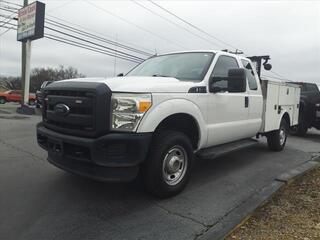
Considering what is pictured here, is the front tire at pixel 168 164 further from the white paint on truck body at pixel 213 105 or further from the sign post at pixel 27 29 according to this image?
the sign post at pixel 27 29

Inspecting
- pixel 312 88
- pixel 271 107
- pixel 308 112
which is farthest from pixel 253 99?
pixel 312 88

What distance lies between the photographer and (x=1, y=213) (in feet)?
12.7

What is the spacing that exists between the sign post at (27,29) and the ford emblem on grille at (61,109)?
19.2 metres

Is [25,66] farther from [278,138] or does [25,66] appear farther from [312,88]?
[278,138]

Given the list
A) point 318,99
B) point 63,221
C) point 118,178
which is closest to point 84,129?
point 118,178

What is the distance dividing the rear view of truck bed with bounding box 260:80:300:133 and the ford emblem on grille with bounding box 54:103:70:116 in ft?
13.6

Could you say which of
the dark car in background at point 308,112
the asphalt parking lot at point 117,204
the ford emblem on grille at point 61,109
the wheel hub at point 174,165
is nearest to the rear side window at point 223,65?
the wheel hub at point 174,165

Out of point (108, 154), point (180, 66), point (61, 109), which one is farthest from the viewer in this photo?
point (180, 66)

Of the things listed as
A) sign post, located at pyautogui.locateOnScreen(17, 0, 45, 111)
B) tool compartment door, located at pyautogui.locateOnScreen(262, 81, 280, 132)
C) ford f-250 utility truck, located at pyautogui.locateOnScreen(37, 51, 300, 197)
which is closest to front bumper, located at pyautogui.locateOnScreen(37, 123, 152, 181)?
ford f-250 utility truck, located at pyautogui.locateOnScreen(37, 51, 300, 197)

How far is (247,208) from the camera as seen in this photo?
14.0ft

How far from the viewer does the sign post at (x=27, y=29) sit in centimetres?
2175

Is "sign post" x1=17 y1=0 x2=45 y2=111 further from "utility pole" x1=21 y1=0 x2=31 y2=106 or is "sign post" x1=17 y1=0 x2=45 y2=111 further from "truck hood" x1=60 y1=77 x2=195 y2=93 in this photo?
"truck hood" x1=60 y1=77 x2=195 y2=93

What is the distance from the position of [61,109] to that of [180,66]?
2062 millimetres

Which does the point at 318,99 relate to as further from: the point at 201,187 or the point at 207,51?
the point at 201,187
